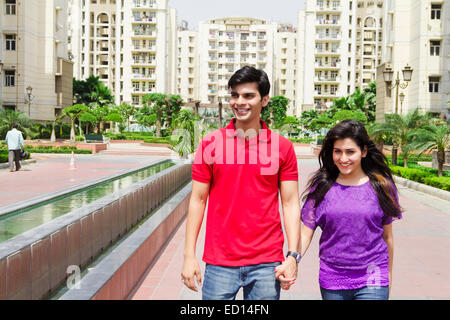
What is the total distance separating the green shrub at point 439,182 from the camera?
14773 millimetres

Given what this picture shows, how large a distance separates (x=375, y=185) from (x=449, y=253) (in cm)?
507

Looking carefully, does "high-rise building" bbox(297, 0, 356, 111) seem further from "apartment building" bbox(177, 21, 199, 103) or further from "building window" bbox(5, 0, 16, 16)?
"building window" bbox(5, 0, 16, 16)

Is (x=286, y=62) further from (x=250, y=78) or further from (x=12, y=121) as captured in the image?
(x=250, y=78)

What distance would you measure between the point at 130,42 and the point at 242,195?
7598 centimetres

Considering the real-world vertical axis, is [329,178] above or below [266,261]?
above

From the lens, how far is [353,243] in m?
2.97

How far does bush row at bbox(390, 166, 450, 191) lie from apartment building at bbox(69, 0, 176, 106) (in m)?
Answer: 59.0

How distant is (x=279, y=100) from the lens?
252ft

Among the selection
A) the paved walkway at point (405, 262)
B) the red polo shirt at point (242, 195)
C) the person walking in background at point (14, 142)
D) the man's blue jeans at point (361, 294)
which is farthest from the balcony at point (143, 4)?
the man's blue jeans at point (361, 294)

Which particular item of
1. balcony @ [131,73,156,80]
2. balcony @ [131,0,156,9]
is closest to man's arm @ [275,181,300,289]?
balcony @ [131,73,156,80]

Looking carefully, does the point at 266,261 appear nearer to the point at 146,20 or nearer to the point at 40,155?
the point at 40,155

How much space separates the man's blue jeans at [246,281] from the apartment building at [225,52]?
90.3 m

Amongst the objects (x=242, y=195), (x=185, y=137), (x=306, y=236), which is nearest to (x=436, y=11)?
(x=185, y=137)

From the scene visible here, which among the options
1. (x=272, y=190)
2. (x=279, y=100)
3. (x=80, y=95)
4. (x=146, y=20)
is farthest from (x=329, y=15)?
(x=272, y=190)
